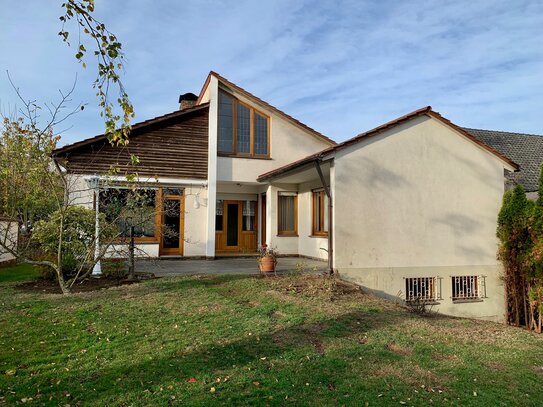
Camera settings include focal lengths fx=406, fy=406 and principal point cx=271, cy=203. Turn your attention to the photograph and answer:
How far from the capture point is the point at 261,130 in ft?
53.2

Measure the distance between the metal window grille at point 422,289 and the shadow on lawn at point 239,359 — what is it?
18.7 feet

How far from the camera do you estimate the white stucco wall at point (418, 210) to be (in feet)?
37.4

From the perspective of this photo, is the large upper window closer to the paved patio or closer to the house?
the house

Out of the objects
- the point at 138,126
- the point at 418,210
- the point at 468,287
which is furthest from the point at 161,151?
the point at 468,287

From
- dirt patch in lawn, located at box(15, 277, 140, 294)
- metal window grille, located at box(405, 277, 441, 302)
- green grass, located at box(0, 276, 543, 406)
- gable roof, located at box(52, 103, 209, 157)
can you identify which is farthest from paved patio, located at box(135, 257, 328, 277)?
gable roof, located at box(52, 103, 209, 157)

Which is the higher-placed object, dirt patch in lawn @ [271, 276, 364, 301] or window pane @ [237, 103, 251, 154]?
window pane @ [237, 103, 251, 154]

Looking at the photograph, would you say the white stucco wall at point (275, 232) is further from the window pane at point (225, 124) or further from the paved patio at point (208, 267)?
the window pane at point (225, 124)

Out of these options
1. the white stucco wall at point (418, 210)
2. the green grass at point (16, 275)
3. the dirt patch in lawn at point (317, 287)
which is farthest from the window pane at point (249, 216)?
the green grass at point (16, 275)

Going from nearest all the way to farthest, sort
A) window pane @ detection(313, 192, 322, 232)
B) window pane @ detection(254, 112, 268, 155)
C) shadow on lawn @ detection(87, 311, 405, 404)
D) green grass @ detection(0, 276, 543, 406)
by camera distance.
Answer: green grass @ detection(0, 276, 543, 406), shadow on lawn @ detection(87, 311, 405, 404), window pane @ detection(313, 192, 322, 232), window pane @ detection(254, 112, 268, 155)

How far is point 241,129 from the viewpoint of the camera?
16.0m

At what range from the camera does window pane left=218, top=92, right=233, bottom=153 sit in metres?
15.8

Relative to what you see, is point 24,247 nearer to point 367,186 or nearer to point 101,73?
point 101,73

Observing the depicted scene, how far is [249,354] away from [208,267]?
302 inches

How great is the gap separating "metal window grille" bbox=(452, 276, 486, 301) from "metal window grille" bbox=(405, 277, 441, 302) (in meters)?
0.75
